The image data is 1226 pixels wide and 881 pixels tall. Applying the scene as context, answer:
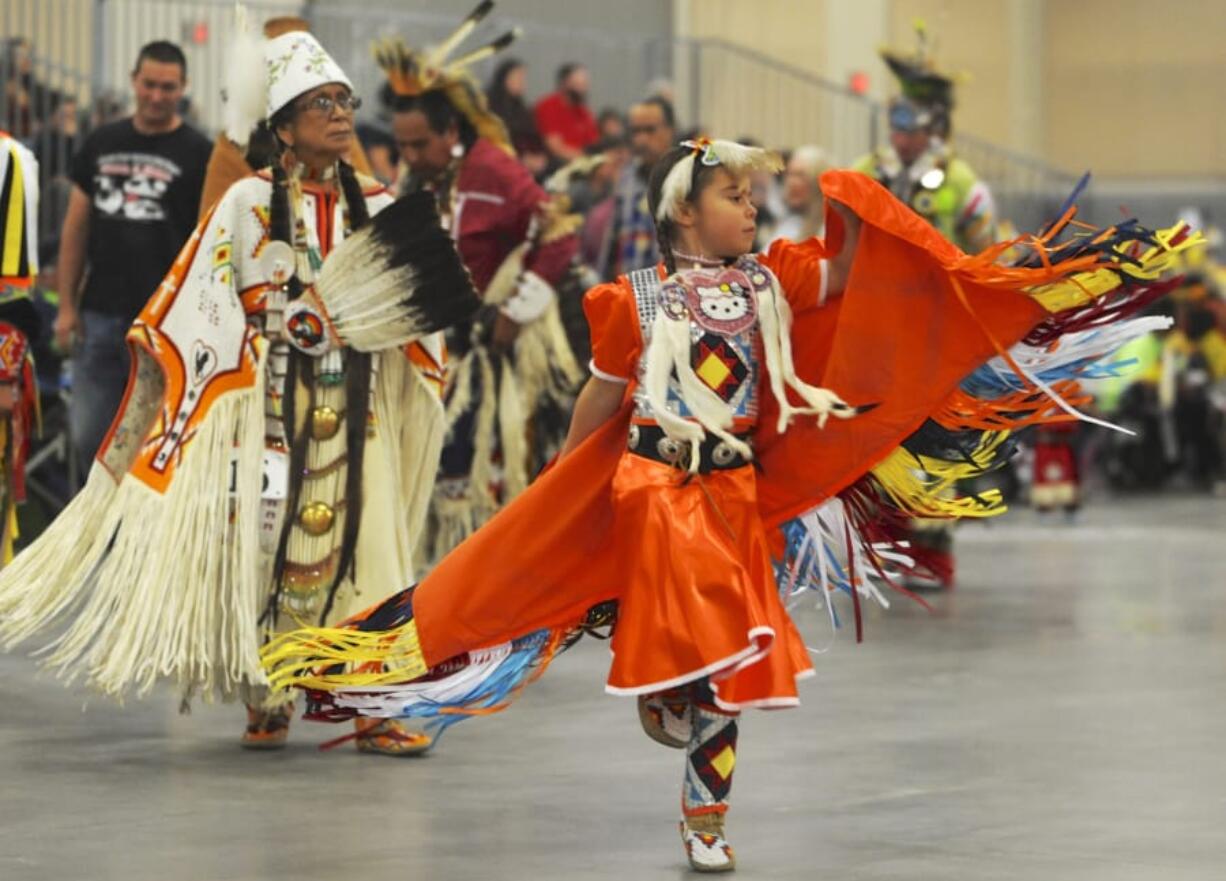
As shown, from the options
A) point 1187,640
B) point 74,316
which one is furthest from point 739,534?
point 74,316

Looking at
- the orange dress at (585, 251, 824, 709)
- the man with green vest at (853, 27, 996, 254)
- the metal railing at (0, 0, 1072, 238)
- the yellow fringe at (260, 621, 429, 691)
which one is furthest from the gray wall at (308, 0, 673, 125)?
the orange dress at (585, 251, 824, 709)

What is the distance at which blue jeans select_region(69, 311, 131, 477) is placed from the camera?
8.91 meters

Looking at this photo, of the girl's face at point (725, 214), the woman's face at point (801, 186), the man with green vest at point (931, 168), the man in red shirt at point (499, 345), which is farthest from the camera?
the woman's face at point (801, 186)

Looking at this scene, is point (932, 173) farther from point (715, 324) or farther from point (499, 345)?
point (715, 324)

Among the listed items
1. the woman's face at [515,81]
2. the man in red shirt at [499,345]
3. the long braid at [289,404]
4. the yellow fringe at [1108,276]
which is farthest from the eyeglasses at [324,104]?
the woman's face at [515,81]

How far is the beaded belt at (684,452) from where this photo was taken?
4.89 m

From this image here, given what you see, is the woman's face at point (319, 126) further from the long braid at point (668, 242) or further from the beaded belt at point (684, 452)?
the beaded belt at point (684, 452)

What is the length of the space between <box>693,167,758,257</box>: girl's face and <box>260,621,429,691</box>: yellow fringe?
3.44 ft

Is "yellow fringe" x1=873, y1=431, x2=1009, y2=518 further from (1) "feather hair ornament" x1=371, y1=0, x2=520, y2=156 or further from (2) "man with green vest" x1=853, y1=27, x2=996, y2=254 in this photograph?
(2) "man with green vest" x1=853, y1=27, x2=996, y2=254

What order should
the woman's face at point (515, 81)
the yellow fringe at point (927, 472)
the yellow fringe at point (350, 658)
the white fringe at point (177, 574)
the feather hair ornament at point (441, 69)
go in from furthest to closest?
1. the woman's face at point (515, 81)
2. the feather hair ornament at point (441, 69)
3. the white fringe at point (177, 574)
4. the yellow fringe at point (350, 658)
5. the yellow fringe at point (927, 472)

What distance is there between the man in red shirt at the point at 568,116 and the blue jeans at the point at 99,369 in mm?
5128

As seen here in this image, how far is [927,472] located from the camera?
5.15m

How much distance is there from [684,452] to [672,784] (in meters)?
1.12

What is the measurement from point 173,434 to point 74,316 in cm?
324
